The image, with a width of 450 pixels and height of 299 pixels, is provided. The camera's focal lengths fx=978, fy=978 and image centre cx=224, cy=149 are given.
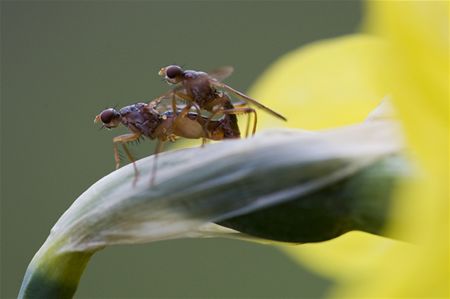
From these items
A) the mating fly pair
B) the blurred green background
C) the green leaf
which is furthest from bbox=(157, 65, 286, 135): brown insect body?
the blurred green background

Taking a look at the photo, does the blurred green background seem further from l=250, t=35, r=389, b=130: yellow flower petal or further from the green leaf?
the green leaf

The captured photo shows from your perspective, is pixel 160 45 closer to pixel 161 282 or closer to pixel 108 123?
pixel 161 282

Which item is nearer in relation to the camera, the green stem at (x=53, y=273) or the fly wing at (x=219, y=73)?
the green stem at (x=53, y=273)

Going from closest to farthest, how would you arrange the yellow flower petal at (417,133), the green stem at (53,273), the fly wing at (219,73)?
the yellow flower petal at (417,133) → the green stem at (53,273) → the fly wing at (219,73)

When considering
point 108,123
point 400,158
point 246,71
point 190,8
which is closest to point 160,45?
point 190,8

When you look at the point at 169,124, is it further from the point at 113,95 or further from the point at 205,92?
the point at 113,95

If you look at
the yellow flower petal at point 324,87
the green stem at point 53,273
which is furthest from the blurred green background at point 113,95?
the green stem at point 53,273

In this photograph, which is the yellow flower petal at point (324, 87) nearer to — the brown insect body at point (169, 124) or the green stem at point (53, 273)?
the brown insect body at point (169, 124)

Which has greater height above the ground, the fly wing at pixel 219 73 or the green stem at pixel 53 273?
the fly wing at pixel 219 73
